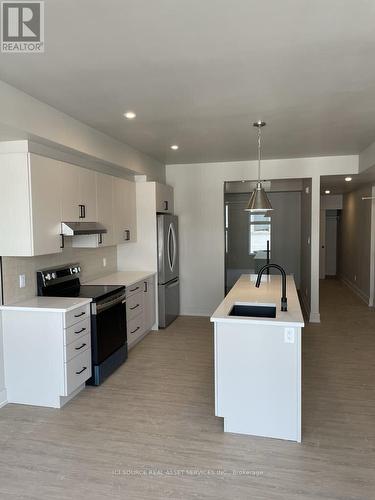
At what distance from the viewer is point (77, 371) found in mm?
3328

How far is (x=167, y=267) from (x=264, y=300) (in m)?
2.50

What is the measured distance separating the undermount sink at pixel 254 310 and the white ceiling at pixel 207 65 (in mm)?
1765

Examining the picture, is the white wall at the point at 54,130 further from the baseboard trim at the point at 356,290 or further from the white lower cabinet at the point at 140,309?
the baseboard trim at the point at 356,290

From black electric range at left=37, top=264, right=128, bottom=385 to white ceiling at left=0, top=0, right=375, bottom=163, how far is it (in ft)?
5.44

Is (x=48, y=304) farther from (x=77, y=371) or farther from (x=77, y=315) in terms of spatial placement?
(x=77, y=371)

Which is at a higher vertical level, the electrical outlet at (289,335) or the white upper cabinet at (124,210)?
the white upper cabinet at (124,210)

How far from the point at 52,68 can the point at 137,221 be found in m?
3.16

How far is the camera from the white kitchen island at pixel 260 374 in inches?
104

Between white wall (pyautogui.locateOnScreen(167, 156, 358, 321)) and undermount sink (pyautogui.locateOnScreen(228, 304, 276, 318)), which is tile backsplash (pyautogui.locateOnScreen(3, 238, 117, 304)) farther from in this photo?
undermount sink (pyautogui.locateOnScreen(228, 304, 276, 318))

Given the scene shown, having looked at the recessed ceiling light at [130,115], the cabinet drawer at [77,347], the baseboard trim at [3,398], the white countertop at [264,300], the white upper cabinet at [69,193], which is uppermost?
the recessed ceiling light at [130,115]

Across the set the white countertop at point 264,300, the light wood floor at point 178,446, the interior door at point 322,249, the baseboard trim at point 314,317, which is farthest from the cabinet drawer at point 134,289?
the interior door at point 322,249

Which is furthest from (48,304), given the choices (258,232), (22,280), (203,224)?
(258,232)

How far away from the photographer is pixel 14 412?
3.15 meters

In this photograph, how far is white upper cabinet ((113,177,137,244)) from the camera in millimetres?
4762
